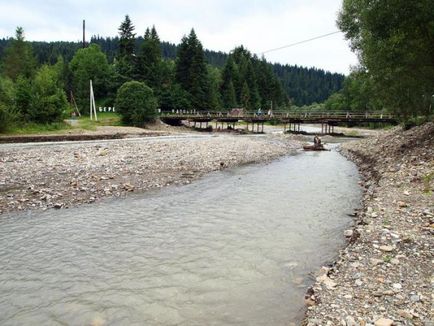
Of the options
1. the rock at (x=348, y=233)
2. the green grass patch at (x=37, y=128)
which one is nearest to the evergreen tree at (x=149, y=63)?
the green grass patch at (x=37, y=128)

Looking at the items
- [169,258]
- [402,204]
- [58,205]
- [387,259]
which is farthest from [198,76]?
[387,259]

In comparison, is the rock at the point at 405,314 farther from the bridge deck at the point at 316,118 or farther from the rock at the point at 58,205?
the bridge deck at the point at 316,118

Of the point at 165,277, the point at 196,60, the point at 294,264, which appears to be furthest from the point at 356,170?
the point at 196,60

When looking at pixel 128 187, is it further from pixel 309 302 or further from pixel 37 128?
pixel 37 128

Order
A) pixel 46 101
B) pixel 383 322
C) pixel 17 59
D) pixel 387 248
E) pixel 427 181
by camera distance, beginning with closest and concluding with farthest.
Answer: pixel 383 322
pixel 387 248
pixel 427 181
pixel 46 101
pixel 17 59

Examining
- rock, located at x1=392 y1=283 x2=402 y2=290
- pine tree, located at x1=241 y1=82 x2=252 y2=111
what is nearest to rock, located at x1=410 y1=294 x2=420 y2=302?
rock, located at x1=392 y1=283 x2=402 y2=290

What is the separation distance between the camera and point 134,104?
70.1m

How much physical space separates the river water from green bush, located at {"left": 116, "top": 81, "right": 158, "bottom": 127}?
55333 mm

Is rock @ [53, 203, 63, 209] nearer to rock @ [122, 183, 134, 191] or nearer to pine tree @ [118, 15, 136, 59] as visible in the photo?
rock @ [122, 183, 134, 191]

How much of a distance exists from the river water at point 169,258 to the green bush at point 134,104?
182 ft

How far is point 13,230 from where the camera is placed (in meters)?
12.1

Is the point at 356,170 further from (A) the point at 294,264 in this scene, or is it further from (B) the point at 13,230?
(B) the point at 13,230

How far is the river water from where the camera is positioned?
7484mm

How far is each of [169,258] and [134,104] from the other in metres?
63.4
